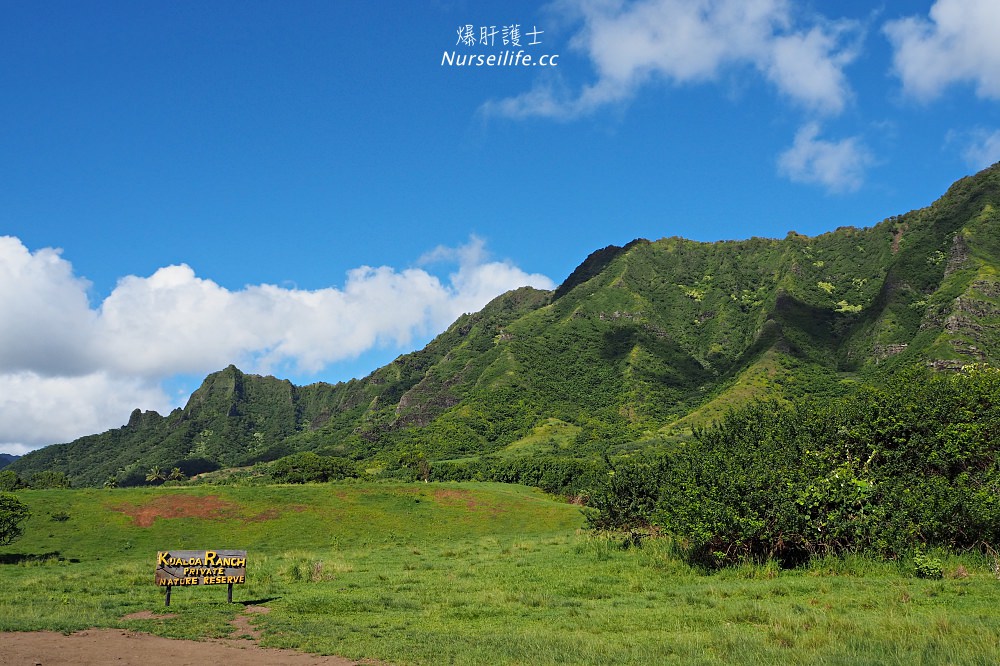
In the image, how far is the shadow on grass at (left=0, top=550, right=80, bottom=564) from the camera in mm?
42188

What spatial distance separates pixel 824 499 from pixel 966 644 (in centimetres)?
1365

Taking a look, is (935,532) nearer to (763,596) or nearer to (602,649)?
(763,596)

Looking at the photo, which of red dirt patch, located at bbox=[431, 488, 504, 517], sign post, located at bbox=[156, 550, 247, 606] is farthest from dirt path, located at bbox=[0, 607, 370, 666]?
Result: red dirt patch, located at bbox=[431, 488, 504, 517]

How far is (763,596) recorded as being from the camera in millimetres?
19016

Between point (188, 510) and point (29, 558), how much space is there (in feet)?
62.8

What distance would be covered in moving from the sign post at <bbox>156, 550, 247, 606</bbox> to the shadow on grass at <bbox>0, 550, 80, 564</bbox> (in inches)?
1176

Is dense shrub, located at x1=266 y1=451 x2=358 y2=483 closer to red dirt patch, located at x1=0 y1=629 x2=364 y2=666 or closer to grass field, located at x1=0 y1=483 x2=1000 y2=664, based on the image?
grass field, located at x1=0 y1=483 x2=1000 y2=664

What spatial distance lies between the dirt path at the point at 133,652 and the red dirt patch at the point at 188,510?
163 ft

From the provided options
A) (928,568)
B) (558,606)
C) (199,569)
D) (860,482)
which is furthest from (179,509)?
(928,568)

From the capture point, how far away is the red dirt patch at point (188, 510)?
195ft

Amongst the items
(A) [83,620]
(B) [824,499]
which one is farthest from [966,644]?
(A) [83,620]

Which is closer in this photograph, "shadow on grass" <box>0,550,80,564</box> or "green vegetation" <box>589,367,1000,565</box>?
"green vegetation" <box>589,367,1000,565</box>

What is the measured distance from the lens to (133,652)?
13.4 meters

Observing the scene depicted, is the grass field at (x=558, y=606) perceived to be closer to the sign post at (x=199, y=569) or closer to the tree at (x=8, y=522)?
the sign post at (x=199, y=569)
